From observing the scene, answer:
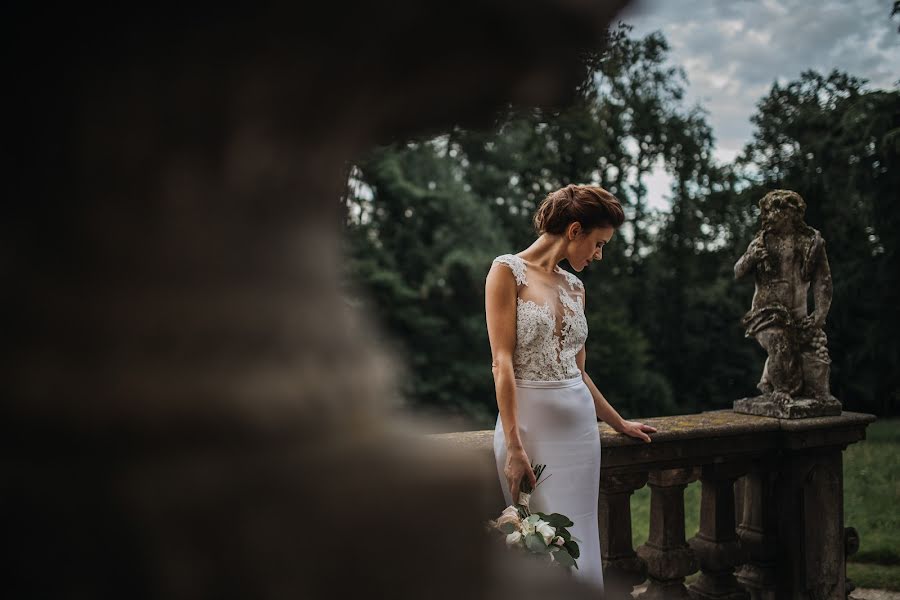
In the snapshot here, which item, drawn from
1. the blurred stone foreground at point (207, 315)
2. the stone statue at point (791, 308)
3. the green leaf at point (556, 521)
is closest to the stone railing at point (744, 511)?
the stone statue at point (791, 308)

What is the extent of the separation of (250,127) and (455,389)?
1949cm

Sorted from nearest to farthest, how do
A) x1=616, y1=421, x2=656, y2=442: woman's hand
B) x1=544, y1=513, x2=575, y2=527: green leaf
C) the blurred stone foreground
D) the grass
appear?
the blurred stone foreground < x1=544, y1=513, x2=575, y2=527: green leaf < x1=616, y1=421, x2=656, y2=442: woman's hand < the grass

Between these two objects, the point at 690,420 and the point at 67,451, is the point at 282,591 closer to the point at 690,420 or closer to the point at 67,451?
the point at 67,451

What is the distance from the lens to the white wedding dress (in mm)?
2977

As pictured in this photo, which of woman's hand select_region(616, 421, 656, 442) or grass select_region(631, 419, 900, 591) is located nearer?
woman's hand select_region(616, 421, 656, 442)

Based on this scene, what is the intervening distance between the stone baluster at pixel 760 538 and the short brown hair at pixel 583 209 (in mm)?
2082

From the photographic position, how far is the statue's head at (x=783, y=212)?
433 centimetres

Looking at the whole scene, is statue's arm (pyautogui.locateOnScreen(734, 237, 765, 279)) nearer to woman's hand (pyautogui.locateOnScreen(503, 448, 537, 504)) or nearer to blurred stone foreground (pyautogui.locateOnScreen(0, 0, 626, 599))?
woman's hand (pyautogui.locateOnScreen(503, 448, 537, 504))

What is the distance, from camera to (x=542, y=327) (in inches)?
119

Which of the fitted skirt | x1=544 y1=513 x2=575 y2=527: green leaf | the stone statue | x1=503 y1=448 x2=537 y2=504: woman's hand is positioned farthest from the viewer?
the stone statue

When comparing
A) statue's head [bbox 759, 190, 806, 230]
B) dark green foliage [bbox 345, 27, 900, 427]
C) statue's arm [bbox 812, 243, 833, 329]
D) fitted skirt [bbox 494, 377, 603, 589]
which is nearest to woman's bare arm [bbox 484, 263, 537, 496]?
fitted skirt [bbox 494, 377, 603, 589]

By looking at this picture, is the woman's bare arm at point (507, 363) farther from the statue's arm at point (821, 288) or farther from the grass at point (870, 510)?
the grass at point (870, 510)

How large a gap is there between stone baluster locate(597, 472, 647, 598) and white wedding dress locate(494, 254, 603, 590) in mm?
672

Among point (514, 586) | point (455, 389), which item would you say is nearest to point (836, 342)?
point (455, 389)
